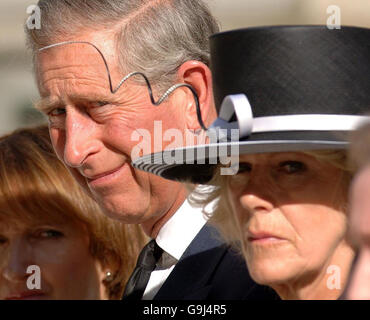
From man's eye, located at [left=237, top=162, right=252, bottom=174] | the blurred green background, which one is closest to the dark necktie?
man's eye, located at [left=237, top=162, right=252, bottom=174]

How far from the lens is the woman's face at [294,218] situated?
1.93 m

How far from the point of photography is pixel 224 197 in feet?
7.48

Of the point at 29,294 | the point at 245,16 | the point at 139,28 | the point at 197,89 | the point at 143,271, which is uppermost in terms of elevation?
the point at 245,16

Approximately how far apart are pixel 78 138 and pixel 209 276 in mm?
584

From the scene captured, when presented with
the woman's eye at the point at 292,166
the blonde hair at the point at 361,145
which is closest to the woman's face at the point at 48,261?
the woman's eye at the point at 292,166

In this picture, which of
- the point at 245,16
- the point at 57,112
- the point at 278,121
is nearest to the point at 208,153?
the point at 278,121

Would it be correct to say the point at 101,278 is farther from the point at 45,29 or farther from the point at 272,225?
the point at 272,225

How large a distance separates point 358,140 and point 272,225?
1.48 ft

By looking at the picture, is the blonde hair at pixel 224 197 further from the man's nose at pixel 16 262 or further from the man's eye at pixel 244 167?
the man's nose at pixel 16 262

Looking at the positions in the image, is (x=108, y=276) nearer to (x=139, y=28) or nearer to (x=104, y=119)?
(x=104, y=119)

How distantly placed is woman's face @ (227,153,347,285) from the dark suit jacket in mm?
402

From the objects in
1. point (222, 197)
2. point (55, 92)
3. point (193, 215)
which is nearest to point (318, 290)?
point (222, 197)

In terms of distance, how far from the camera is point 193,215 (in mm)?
2785

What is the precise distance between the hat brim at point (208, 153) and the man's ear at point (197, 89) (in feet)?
1.12
